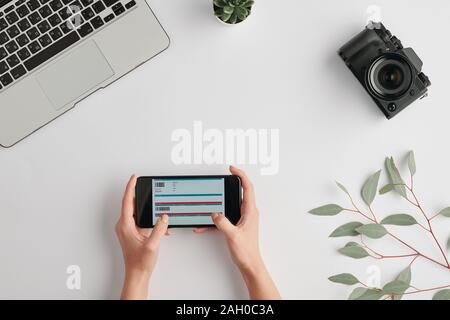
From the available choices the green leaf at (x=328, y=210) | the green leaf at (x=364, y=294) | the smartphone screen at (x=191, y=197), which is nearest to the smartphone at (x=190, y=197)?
the smartphone screen at (x=191, y=197)

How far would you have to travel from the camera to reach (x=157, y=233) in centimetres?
95

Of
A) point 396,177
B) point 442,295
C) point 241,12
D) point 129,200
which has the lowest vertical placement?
point 442,295

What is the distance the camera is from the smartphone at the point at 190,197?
3.24ft

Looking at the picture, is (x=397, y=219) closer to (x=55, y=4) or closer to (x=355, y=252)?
(x=355, y=252)

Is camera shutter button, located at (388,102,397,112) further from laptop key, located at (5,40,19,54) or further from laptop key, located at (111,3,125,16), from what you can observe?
laptop key, located at (5,40,19,54)

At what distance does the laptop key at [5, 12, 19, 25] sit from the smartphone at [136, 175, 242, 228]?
371mm

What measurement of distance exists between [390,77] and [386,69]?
17 millimetres

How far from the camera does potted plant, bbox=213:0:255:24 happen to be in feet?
3.20

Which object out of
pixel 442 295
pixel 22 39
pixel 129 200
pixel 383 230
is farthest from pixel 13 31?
pixel 442 295

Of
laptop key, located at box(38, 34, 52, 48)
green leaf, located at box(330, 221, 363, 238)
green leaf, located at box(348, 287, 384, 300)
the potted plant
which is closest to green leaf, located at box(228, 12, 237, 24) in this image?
the potted plant

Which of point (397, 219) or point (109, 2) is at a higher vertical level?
point (109, 2)

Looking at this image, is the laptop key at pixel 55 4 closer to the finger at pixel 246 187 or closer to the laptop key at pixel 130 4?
the laptop key at pixel 130 4
